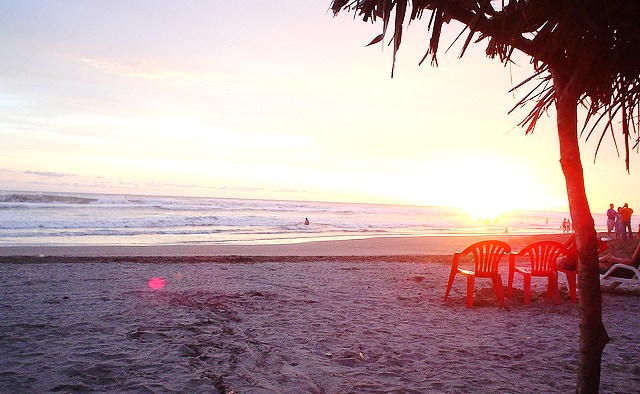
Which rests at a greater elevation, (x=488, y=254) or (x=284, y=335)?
(x=488, y=254)

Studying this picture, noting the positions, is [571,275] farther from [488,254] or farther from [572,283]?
[488,254]

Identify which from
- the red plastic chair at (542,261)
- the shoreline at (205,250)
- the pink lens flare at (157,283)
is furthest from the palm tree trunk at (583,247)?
the shoreline at (205,250)

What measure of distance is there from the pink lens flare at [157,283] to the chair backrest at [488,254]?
493 centimetres

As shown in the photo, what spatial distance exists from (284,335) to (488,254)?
3384 millimetres

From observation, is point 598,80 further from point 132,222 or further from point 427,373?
point 132,222

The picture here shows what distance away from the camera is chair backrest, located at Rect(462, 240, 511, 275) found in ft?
21.3

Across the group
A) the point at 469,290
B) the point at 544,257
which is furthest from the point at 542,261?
the point at 469,290

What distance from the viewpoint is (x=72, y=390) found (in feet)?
10.9

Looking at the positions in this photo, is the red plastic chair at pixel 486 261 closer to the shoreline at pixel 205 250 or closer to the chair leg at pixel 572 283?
the chair leg at pixel 572 283

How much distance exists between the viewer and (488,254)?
6.52m

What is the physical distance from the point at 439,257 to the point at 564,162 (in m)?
10.8

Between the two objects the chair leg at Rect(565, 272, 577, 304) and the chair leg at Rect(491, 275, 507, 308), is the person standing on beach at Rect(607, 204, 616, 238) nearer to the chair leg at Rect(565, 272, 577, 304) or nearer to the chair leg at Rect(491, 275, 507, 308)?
the chair leg at Rect(565, 272, 577, 304)

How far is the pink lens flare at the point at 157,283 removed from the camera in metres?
7.29

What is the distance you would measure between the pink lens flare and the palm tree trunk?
6.31m
